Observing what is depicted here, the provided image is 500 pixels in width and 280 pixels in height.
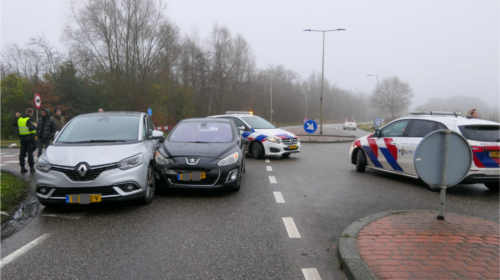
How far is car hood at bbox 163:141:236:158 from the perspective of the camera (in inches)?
266

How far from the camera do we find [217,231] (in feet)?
15.6

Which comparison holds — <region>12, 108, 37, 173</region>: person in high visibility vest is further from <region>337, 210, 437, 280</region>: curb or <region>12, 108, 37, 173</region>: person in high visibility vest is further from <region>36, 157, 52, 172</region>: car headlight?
<region>337, 210, 437, 280</region>: curb

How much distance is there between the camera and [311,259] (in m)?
3.85

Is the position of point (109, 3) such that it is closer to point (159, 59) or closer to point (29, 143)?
point (159, 59)

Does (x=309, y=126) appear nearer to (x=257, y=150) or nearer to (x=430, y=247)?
(x=257, y=150)

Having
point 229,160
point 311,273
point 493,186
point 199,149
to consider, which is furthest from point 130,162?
point 493,186

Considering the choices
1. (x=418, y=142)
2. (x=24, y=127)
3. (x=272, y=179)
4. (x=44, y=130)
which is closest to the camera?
(x=418, y=142)

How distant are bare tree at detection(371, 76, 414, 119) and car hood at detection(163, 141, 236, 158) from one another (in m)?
67.7

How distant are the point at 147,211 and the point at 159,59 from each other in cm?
3124

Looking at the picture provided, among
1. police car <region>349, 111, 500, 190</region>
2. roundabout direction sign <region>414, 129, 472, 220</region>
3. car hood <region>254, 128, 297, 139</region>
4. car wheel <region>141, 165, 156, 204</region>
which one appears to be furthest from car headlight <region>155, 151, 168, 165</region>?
car hood <region>254, 128, 297, 139</region>

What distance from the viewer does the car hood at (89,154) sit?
543cm

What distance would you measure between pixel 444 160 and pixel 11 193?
7.44 meters

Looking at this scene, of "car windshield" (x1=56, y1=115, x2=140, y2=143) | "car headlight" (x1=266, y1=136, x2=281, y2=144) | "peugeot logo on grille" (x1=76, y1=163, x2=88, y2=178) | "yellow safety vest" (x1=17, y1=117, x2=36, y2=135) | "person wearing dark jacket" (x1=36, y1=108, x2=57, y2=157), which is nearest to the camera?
"peugeot logo on grille" (x1=76, y1=163, x2=88, y2=178)

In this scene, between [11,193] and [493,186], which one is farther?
[493,186]
